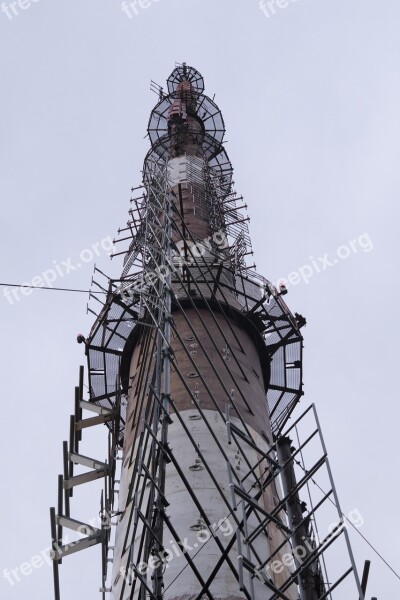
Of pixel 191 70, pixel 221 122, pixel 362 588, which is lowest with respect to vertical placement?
pixel 362 588

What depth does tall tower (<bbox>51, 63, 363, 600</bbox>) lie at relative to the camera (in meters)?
13.1

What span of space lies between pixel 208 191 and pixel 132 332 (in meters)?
11.2

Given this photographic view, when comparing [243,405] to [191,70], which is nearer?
[243,405]

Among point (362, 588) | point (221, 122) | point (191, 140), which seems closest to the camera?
point (362, 588)

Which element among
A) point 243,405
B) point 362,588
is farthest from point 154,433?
point 243,405

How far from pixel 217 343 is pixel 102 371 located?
18.3 feet

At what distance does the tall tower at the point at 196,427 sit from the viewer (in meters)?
13.1

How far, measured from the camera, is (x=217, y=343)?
2181 centimetres

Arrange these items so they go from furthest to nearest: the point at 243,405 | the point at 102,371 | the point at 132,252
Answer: the point at 132,252, the point at 102,371, the point at 243,405

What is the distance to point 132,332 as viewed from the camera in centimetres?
2422

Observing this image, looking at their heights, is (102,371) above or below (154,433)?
above

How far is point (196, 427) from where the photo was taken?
60.3 feet

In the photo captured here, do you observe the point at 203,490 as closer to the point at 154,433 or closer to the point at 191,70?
the point at 154,433

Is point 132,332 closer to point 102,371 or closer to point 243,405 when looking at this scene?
point 102,371
